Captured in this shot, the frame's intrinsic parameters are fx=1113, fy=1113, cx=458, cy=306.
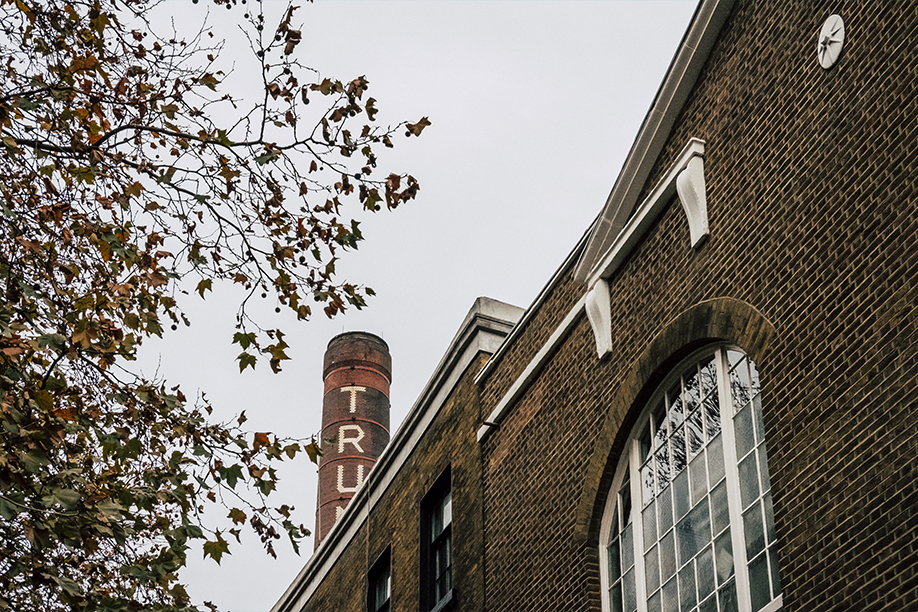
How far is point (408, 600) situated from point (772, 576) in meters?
8.91

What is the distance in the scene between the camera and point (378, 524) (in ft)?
62.1

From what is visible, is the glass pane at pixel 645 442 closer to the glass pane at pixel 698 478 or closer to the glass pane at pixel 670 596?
the glass pane at pixel 698 478

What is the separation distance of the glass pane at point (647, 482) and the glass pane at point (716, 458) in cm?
112

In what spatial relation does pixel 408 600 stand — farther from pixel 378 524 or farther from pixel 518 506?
pixel 518 506

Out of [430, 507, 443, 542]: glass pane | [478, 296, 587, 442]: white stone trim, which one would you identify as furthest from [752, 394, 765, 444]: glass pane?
[430, 507, 443, 542]: glass pane

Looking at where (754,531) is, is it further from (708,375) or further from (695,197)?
(695,197)

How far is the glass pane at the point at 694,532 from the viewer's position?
955 centimetres

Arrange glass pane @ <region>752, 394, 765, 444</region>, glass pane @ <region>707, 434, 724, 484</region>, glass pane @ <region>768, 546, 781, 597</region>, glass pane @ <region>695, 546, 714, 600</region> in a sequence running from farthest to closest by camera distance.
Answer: glass pane @ <region>707, 434, 724, 484</region> < glass pane @ <region>695, 546, 714, 600</region> < glass pane @ <region>752, 394, 765, 444</region> < glass pane @ <region>768, 546, 781, 597</region>

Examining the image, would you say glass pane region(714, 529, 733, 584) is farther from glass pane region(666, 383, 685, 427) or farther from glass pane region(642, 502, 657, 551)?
glass pane region(666, 383, 685, 427)

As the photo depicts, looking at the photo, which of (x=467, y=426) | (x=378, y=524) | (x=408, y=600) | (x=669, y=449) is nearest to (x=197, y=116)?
(x=669, y=449)

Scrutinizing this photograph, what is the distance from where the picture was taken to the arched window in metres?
8.87

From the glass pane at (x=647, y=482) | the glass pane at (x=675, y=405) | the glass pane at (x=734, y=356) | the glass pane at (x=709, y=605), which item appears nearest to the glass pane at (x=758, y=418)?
the glass pane at (x=734, y=356)

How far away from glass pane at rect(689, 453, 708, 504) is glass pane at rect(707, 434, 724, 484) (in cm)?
10

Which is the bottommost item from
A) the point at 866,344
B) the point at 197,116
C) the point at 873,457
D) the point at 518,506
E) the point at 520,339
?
the point at 873,457
